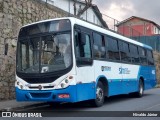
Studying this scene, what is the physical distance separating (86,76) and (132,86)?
5907 millimetres

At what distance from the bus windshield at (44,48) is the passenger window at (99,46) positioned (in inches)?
69.3

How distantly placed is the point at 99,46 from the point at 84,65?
5.84ft

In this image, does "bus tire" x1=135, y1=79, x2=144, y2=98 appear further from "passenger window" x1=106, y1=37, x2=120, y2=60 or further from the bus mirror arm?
the bus mirror arm

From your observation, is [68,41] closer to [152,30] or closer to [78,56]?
[78,56]

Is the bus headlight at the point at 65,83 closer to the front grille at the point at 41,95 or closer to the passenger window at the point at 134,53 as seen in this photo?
the front grille at the point at 41,95

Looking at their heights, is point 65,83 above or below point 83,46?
below

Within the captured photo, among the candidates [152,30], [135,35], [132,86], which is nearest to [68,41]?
[132,86]

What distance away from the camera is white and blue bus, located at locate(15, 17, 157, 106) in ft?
38.9

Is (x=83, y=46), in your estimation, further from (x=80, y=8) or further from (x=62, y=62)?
(x=80, y=8)

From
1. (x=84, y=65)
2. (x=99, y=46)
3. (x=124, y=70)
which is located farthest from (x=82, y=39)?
(x=124, y=70)

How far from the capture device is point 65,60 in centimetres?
1198

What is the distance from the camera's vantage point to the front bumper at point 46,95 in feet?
38.3

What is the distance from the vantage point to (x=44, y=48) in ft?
40.9

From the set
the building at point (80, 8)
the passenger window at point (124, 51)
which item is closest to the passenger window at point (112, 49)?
the passenger window at point (124, 51)
